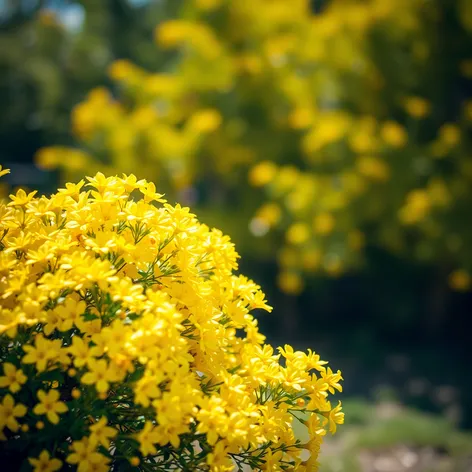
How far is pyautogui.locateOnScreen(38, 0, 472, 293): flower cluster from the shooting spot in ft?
19.2

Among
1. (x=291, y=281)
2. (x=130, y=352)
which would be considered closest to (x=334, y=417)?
(x=130, y=352)

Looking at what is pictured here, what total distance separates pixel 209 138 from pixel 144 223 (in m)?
5.08

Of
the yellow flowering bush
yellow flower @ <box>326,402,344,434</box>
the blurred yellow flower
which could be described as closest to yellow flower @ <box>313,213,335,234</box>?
the blurred yellow flower

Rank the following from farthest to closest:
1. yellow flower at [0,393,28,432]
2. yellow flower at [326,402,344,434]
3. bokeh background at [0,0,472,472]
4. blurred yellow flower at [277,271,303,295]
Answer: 1. blurred yellow flower at [277,271,303,295]
2. bokeh background at [0,0,472,472]
3. yellow flower at [326,402,344,434]
4. yellow flower at [0,393,28,432]

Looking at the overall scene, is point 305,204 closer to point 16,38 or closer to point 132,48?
point 132,48

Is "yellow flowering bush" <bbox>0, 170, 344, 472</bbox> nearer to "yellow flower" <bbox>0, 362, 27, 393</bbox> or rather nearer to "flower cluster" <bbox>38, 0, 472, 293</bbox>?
"yellow flower" <bbox>0, 362, 27, 393</bbox>

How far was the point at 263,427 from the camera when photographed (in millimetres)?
1633

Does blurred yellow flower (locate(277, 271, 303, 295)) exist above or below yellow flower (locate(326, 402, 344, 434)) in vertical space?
above

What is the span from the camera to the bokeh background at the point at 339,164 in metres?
5.76

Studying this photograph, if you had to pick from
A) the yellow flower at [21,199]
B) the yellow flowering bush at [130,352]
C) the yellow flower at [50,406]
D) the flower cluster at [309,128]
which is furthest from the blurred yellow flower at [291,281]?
the yellow flower at [50,406]

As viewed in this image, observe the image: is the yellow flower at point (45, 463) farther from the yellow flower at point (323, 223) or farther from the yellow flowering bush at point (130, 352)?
the yellow flower at point (323, 223)

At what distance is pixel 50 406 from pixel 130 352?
26cm

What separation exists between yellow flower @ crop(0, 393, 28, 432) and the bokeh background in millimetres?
3653

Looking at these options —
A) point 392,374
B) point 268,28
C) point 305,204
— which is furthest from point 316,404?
point 268,28
